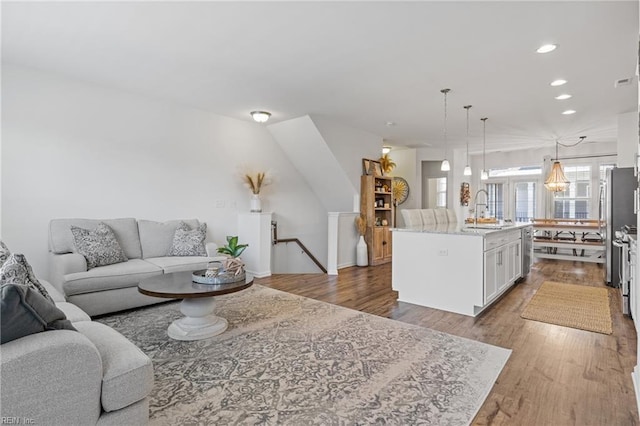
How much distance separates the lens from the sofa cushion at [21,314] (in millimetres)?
1273

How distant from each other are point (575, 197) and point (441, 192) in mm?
3264

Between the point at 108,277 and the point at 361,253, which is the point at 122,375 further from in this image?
the point at 361,253

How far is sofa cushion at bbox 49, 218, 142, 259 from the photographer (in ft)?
12.2

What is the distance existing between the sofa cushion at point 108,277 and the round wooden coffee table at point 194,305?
56 centimetres

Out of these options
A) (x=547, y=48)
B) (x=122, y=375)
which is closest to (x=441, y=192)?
(x=547, y=48)

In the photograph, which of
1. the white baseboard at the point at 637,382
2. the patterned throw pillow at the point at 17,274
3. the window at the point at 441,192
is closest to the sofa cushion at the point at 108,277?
the patterned throw pillow at the point at 17,274

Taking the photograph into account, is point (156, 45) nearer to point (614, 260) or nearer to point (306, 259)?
point (306, 259)

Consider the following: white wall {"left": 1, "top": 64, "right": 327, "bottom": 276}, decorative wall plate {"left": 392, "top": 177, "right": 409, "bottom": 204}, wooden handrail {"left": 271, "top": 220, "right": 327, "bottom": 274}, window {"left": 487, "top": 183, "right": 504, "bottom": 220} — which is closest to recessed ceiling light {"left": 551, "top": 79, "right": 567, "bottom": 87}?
white wall {"left": 1, "top": 64, "right": 327, "bottom": 276}

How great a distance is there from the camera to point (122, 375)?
1.45 meters

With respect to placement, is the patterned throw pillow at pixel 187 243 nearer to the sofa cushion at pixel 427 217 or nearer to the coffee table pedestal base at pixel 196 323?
the coffee table pedestal base at pixel 196 323

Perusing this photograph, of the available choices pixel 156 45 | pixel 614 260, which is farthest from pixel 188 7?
pixel 614 260

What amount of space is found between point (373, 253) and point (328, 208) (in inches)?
55.1

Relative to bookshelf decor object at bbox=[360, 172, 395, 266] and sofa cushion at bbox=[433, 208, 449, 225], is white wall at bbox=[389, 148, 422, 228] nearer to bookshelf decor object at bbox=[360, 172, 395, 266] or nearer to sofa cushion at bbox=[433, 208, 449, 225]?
bookshelf decor object at bbox=[360, 172, 395, 266]

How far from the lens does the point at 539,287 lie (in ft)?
15.9
